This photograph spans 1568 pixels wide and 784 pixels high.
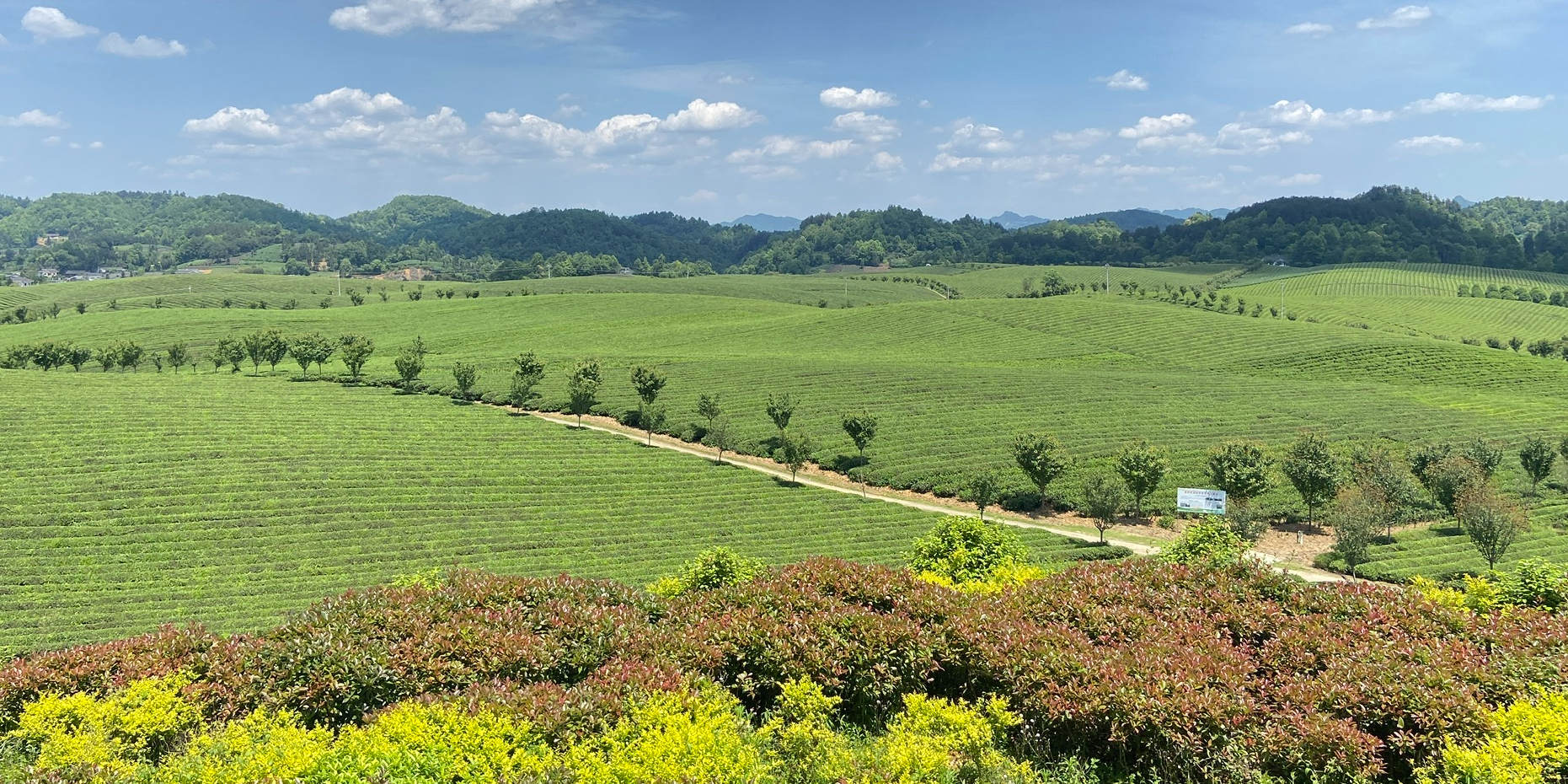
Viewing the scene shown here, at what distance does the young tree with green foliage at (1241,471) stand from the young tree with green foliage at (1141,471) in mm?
3689

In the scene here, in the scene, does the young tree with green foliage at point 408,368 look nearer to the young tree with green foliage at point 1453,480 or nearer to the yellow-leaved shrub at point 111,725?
the yellow-leaved shrub at point 111,725

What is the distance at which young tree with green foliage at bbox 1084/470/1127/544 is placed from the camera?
54281 mm

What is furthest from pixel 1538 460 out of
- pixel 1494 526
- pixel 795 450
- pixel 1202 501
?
pixel 795 450

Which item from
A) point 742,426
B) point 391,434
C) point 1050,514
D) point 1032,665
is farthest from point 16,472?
point 1050,514

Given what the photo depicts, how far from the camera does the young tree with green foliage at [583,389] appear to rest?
79.9m

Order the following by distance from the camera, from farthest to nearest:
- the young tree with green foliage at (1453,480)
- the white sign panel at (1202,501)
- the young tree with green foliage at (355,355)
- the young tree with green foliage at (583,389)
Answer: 1. the young tree with green foliage at (355,355)
2. the young tree with green foliage at (583,389)
3. the young tree with green foliage at (1453,480)
4. the white sign panel at (1202,501)

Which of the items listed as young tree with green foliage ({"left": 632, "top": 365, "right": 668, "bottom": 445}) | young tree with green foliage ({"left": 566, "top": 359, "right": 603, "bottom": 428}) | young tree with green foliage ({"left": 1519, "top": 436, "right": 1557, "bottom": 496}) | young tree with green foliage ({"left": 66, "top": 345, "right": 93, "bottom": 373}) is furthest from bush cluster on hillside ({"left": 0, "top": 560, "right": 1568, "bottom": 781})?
young tree with green foliage ({"left": 66, "top": 345, "right": 93, "bottom": 373})

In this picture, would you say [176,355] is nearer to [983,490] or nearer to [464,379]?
[464,379]

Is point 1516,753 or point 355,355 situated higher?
point 1516,753

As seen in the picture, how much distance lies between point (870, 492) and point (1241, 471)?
27.0 m

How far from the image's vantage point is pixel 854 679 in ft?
49.3

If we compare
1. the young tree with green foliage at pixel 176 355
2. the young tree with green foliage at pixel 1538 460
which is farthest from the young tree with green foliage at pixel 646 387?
the young tree with green foliage at pixel 1538 460

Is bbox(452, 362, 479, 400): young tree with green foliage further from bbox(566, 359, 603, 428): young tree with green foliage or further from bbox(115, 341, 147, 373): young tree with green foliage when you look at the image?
bbox(115, 341, 147, 373): young tree with green foliage

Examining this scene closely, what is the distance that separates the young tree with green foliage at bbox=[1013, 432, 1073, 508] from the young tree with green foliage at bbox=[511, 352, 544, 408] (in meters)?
53.4
